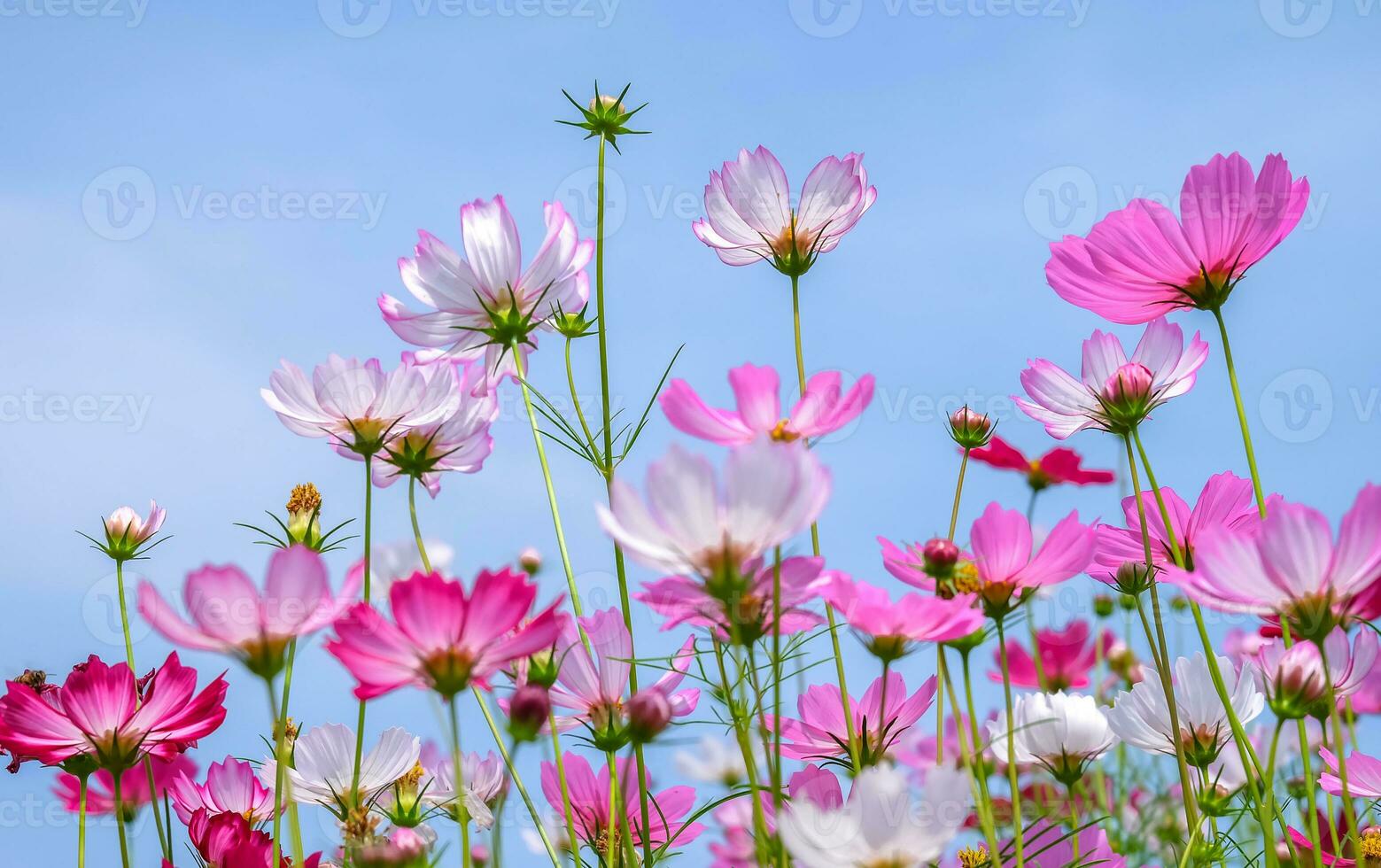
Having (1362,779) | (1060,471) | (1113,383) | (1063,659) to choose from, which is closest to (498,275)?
(1113,383)

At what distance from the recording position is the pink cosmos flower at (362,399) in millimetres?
848

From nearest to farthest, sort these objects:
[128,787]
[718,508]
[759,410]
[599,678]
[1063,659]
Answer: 1. [718,508]
2. [759,410]
3. [599,678]
4. [128,787]
5. [1063,659]

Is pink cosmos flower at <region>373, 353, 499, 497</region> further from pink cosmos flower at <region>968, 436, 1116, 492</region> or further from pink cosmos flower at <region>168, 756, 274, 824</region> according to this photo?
pink cosmos flower at <region>968, 436, 1116, 492</region>

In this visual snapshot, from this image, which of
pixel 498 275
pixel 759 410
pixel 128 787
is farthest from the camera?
pixel 128 787

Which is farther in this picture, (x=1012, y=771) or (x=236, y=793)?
(x=236, y=793)

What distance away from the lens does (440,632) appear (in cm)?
58

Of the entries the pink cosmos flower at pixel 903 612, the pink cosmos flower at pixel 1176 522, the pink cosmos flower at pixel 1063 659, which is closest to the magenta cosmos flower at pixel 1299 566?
the pink cosmos flower at pixel 903 612

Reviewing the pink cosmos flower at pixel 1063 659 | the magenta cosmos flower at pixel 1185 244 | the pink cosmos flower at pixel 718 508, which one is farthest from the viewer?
the pink cosmos flower at pixel 1063 659

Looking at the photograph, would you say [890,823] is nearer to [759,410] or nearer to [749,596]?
[749,596]

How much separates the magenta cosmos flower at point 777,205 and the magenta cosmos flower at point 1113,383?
0.22m

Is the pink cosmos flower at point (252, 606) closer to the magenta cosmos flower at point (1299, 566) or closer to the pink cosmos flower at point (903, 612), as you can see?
the pink cosmos flower at point (903, 612)

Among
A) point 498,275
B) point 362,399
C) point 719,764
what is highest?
point 498,275

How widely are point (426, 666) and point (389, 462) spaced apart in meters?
0.36

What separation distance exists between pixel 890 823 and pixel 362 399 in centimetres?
51
